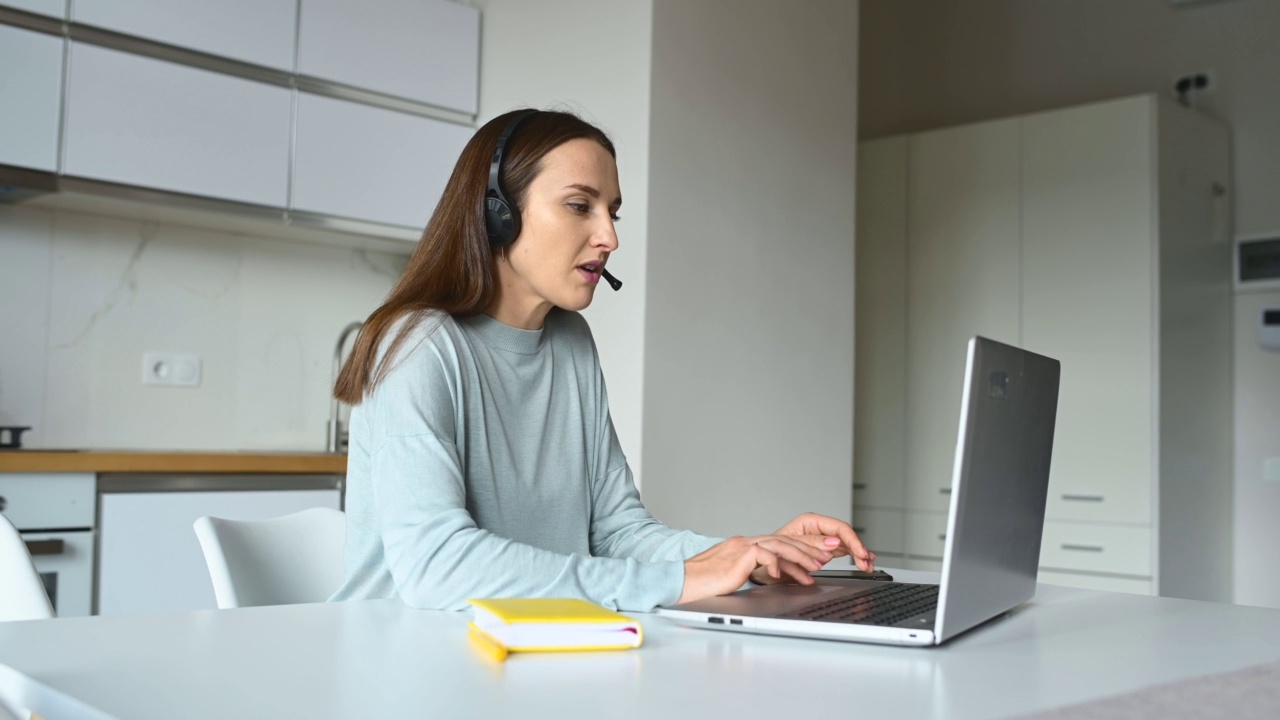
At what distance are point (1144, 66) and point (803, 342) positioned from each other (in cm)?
219

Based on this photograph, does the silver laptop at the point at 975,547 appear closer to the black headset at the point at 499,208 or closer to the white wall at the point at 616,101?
the black headset at the point at 499,208

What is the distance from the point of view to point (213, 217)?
10.4ft

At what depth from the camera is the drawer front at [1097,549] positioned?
3.79m

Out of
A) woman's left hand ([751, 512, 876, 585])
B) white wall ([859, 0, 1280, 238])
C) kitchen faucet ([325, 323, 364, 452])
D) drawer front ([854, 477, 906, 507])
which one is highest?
white wall ([859, 0, 1280, 238])

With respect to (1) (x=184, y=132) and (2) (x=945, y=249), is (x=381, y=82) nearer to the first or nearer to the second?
(1) (x=184, y=132)

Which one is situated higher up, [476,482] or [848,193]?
[848,193]

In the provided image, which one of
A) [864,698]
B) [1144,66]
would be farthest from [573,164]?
[1144,66]

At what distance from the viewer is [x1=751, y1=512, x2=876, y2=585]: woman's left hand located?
4.47ft

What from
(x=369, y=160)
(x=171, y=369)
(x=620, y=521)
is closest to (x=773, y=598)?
(x=620, y=521)

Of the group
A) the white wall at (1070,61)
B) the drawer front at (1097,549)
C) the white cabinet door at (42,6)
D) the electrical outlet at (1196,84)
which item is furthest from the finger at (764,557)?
the electrical outlet at (1196,84)

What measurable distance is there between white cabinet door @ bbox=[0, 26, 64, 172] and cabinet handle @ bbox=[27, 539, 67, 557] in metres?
0.91

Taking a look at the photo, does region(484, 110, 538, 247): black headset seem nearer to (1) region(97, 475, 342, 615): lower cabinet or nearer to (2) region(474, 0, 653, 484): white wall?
(2) region(474, 0, 653, 484): white wall

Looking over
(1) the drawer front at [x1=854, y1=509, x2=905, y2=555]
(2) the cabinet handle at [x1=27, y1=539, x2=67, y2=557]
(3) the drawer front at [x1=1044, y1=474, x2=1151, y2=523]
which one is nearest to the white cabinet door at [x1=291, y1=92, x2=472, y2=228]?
(2) the cabinet handle at [x1=27, y1=539, x2=67, y2=557]

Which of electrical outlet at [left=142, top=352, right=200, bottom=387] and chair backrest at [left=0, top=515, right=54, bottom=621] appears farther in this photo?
electrical outlet at [left=142, top=352, right=200, bottom=387]
